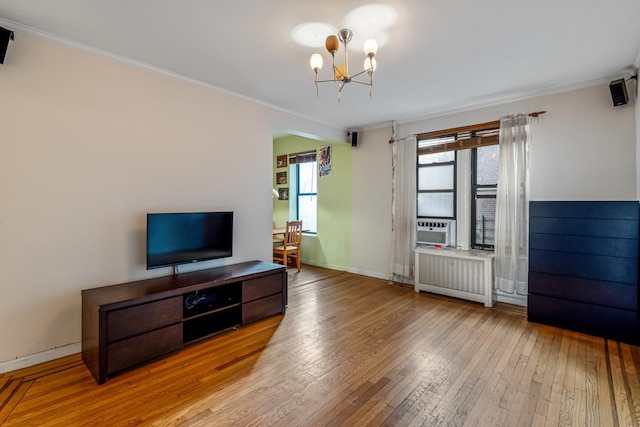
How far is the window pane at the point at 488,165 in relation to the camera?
4.15 metres

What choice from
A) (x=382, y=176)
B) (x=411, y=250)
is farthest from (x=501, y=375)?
(x=382, y=176)

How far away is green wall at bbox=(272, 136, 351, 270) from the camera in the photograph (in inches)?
229

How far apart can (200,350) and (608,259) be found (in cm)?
404

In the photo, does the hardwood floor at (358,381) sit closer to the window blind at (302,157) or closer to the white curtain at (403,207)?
A: the white curtain at (403,207)

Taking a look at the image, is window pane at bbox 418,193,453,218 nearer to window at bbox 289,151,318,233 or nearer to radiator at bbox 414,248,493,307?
radiator at bbox 414,248,493,307

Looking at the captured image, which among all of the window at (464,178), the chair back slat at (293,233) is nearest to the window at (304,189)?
the chair back slat at (293,233)

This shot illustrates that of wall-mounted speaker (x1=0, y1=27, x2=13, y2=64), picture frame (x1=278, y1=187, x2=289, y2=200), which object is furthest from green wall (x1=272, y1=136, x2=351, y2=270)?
wall-mounted speaker (x1=0, y1=27, x2=13, y2=64)

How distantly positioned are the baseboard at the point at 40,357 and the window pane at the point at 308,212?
441 cm

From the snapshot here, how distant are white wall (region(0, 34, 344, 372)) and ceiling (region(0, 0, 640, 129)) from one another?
25 centimetres

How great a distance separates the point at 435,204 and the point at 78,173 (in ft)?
14.7

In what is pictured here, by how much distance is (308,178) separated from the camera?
6695 mm

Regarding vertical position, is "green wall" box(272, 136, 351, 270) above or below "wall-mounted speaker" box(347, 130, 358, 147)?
below

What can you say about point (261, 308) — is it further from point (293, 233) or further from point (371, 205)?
point (371, 205)

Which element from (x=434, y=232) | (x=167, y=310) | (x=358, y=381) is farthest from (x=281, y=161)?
(x=358, y=381)
